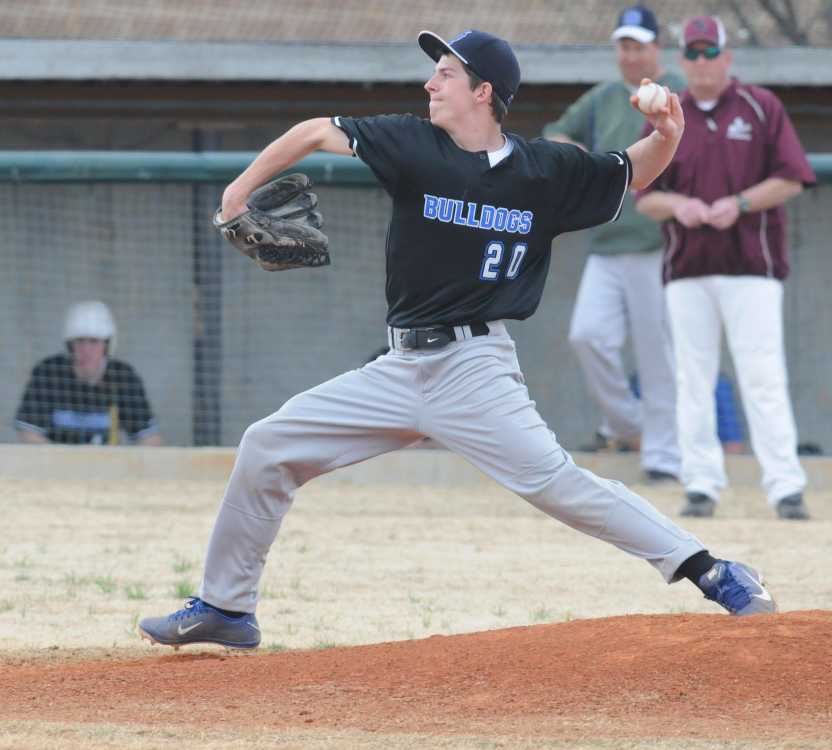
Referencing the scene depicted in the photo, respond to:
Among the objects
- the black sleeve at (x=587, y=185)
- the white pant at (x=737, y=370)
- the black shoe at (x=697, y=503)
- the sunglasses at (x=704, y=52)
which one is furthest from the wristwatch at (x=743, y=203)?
the black sleeve at (x=587, y=185)

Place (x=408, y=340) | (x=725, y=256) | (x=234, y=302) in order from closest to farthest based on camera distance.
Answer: (x=408, y=340)
(x=725, y=256)
(x=234, y=302)

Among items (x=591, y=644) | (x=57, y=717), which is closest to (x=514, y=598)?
(x=591, y=644)

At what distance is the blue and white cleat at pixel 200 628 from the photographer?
4723 mm

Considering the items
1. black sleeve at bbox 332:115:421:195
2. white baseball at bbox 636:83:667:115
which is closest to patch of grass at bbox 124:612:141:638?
black sleeve at bbox 332:115:421:195

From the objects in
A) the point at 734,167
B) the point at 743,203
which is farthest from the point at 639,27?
the point at 743,203

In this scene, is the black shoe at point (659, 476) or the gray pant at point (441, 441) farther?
the black shoe at point (659, 476)

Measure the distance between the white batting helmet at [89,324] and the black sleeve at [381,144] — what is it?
5.83m

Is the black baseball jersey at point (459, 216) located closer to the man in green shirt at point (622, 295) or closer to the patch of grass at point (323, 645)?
the patch of grass at point (323, 645)

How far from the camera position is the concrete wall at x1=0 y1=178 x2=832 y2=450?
37.5 feet

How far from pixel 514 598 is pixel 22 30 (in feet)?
21.0

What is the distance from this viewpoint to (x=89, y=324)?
33.2ft

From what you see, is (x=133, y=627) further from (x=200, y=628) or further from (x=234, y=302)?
(x=234, y=302)

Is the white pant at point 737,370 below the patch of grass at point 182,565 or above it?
above

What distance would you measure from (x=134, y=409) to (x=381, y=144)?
589 cm
